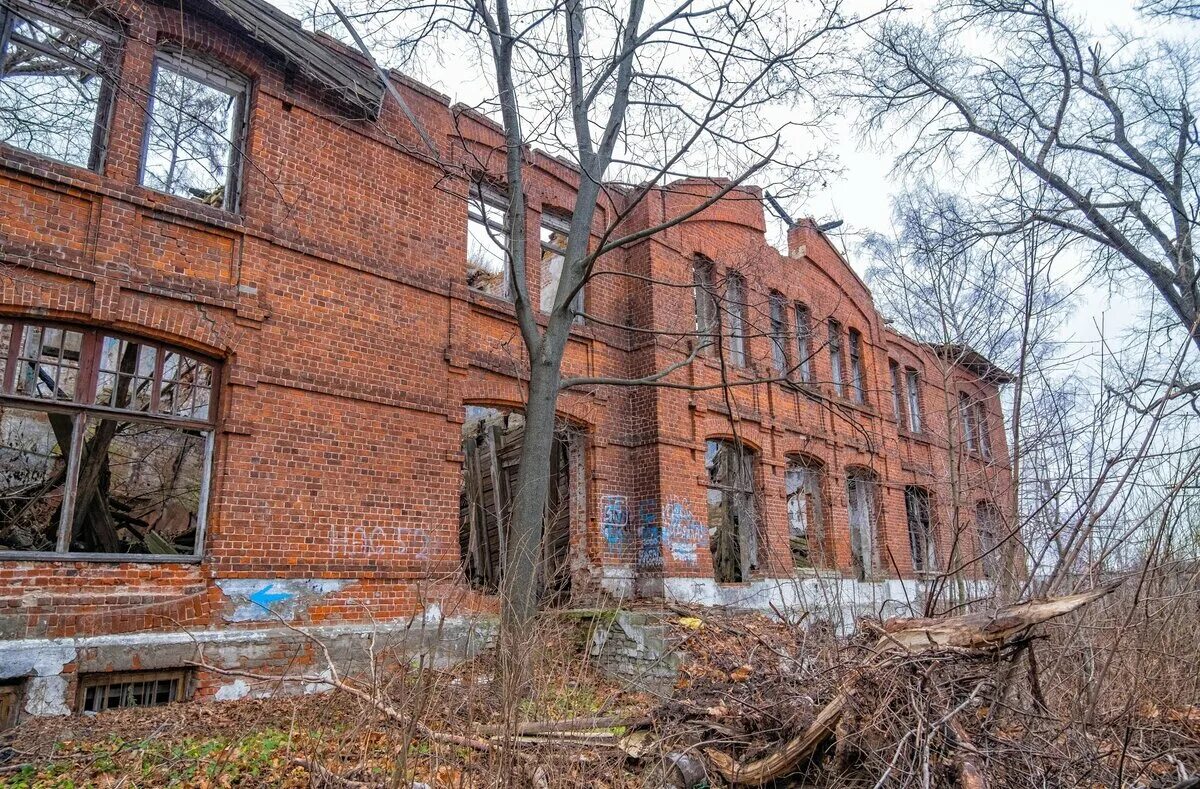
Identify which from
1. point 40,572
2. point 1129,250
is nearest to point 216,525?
point 40,572

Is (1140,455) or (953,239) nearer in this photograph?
(1140,455)

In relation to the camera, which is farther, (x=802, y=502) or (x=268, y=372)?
(x=802, y=502)

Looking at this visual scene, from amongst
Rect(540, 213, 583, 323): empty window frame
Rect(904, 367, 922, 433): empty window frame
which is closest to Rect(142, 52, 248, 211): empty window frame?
Rect(540, 213, 583, 323): empty window frame

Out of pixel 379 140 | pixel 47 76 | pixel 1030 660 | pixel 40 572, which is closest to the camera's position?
pixel 1030 660

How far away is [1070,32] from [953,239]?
4.79 m

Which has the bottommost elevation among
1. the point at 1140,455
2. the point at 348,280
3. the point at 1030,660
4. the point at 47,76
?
the point at 1030,660

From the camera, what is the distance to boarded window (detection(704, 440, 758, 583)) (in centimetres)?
1309

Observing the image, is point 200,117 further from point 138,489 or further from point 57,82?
point 138,489

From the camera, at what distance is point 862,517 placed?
16.3m

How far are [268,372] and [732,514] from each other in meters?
8.88

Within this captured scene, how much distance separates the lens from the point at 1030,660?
427 cm

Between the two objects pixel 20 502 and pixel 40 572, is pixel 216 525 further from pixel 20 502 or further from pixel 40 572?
pixel 20 502

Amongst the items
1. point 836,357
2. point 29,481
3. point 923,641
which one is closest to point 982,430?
point 836,357

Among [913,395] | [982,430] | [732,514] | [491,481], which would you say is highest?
[913,395]
